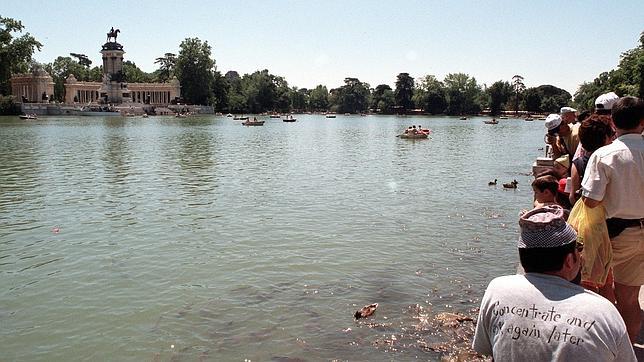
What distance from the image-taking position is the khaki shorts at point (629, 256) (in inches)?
203

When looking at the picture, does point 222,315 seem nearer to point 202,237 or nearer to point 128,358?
point 128,358

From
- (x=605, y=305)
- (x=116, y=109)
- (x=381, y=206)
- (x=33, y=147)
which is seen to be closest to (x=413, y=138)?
(x=33, y=147)

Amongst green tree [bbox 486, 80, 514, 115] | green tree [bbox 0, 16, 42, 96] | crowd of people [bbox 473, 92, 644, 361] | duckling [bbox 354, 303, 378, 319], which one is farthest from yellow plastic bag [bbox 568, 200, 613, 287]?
green tree [bbox 486, 80, 514, 115]

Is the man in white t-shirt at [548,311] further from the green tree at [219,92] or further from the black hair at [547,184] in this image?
the green tree at [219,92]

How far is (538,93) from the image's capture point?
18612 centimetres

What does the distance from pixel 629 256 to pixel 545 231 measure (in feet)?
9.15

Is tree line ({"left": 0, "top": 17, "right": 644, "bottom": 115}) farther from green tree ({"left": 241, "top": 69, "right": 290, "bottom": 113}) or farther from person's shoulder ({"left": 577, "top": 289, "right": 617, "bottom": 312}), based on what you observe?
person's shoulder ({"left": 577, "top": 289, "right": 617, "bottom": 312})

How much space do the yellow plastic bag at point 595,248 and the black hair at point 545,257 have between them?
218 cm

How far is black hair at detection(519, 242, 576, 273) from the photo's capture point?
2.98 meters

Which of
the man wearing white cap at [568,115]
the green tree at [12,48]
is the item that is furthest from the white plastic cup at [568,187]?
Result: the green tree at [12,48]

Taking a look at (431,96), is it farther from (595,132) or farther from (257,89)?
(595,132)

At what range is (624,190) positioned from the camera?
4988 millimetres

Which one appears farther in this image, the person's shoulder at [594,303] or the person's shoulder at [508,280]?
the person's shoulder at [508,280]

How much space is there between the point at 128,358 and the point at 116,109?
13401cm
